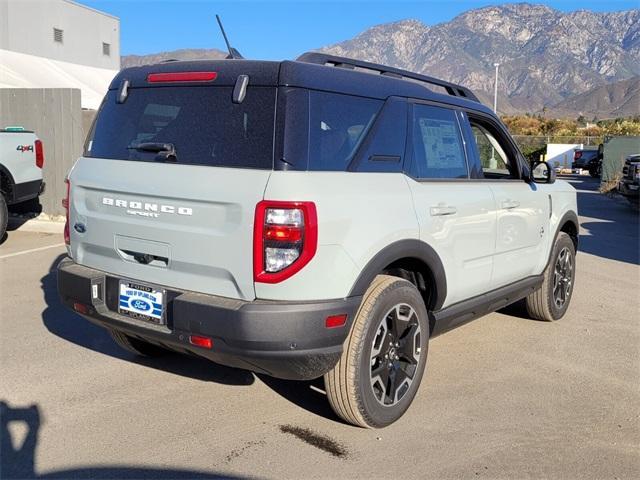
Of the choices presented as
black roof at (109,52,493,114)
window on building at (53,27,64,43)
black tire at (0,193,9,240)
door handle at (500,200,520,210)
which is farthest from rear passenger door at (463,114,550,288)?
window on building at (53,27,64,43)

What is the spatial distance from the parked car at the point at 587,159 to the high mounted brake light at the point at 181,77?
31.1 meters

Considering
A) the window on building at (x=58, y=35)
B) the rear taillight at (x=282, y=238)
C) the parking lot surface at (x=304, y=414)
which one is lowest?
the parking lot surface at (x=304, y=414)

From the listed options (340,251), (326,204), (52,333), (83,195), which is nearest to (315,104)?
(326,204)

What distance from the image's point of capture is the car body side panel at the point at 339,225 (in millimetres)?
2979

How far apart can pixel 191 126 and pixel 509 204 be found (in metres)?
2.48

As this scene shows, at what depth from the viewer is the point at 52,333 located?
512 centimetres

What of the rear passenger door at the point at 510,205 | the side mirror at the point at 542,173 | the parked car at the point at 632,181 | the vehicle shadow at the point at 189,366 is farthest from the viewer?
the parked car at the point at 632,181

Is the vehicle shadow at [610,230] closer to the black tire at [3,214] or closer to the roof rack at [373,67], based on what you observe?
the roof rack at [373,67]

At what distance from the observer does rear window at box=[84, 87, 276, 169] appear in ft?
10.3

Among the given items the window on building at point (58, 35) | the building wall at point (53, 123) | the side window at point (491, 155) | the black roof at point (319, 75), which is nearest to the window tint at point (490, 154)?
the side window at point (491, 155)

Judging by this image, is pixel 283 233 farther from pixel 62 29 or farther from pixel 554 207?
pixel 62 29

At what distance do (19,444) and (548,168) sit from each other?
4.29m

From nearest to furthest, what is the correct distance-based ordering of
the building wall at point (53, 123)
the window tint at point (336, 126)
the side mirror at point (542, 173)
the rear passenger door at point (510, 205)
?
the window tint at point (336, 126), the rear passenger door at point (510, 205), the side mirror at point (542, 173), the building wall at point (53, 123)

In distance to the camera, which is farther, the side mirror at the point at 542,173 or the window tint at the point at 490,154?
the side mirror at the point at 542,173
